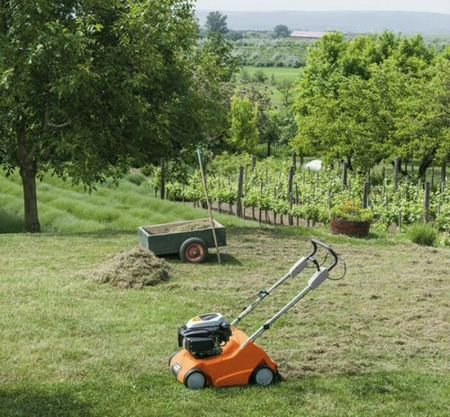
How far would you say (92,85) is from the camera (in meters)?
17.6

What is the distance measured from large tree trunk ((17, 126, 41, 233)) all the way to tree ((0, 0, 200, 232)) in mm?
26

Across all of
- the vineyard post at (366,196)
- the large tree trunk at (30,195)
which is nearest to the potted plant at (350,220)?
the vineyard post at (366,196)

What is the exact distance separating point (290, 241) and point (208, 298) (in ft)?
18.1

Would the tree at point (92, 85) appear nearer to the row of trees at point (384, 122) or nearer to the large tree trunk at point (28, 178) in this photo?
the large tree trunk at point (28, 178)

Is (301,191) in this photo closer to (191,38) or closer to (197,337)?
(191,38)

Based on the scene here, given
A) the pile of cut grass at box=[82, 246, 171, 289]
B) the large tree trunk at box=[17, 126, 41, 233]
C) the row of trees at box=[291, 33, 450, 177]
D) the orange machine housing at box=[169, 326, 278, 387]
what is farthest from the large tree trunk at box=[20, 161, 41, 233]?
the row of trees at box=[291, 33, 450, 177]

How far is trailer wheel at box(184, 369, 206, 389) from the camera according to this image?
8.20 meters

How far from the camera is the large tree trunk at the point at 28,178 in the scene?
19328 millimetres

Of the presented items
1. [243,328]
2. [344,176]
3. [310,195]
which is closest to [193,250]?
[243,328]

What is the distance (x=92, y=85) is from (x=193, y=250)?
216 inches

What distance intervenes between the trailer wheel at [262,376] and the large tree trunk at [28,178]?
12.3 meters

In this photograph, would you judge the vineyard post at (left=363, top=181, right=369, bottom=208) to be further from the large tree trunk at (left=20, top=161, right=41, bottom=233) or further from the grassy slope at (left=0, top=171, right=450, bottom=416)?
the large tree trunk at (left=20, top=161, right=41, bottom=233)

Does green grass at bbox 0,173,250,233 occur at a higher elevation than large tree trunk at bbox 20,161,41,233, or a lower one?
lower

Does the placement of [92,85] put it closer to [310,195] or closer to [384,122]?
[310,195]
